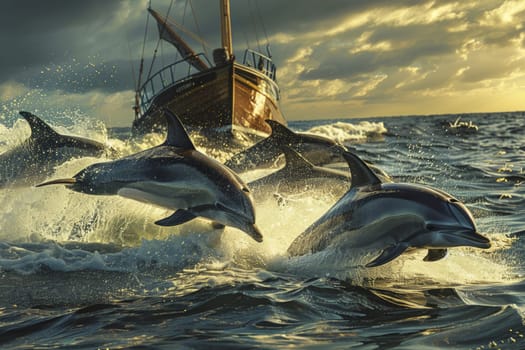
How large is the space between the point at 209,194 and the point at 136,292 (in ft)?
5.90

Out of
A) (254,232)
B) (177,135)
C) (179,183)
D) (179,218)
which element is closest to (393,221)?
(254,232)

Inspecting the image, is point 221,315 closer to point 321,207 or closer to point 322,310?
point 322,310

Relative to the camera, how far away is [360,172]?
6.23 meters

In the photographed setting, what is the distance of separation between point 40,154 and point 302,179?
15.6 ft

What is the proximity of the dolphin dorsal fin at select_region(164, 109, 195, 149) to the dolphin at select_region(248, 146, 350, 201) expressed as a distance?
189 cm

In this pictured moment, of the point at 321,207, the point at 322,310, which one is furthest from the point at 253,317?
the point at 321,207

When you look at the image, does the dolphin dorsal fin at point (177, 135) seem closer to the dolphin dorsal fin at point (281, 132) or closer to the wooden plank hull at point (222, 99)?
the dolphin dorsal fin at point (281, 132)

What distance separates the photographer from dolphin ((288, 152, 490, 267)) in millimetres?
5535

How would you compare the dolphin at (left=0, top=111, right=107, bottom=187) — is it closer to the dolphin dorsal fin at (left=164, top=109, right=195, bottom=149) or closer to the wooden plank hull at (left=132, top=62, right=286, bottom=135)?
the dolphin dorsal fin at (left=164, top=109, right=195, bottom=149)

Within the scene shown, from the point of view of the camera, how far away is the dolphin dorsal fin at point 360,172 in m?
6.16

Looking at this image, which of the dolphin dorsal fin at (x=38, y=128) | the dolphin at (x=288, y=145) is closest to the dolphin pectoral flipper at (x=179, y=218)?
the dolphin at (x=288, y=145)

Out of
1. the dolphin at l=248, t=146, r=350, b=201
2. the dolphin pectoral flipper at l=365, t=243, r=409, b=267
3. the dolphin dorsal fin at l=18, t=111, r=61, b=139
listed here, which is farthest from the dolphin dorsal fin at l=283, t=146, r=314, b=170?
the dolphin dorsal fin at l=18, t=111, r=61, b=139

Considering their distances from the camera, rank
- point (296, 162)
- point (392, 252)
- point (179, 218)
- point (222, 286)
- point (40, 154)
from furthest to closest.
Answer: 1. point (40, 154)
2. point (296, 162)
3. point (179, 218)
4. point (222, 286)
5. point (392, 252)

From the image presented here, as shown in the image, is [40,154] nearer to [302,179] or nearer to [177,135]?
[177,135]
